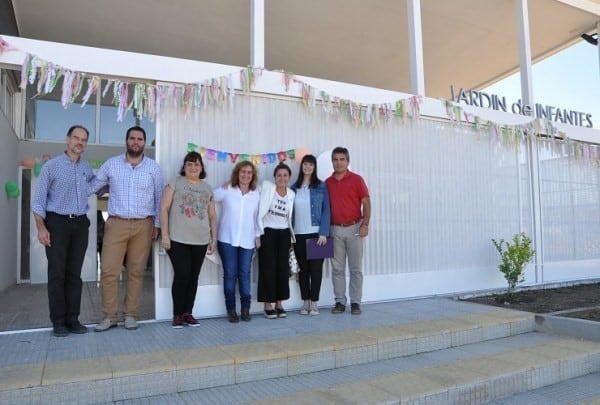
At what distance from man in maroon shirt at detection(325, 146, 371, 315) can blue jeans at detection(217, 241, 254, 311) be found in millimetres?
964

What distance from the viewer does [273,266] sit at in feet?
14.7

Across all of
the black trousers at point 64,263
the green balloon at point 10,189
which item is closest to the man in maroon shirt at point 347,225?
the black trousers at point 64,263

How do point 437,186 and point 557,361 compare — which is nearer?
point 557,361

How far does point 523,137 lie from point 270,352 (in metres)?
5.52

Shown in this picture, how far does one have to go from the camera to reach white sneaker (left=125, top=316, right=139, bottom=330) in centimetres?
395

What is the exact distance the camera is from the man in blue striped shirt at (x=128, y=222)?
3.89 meters

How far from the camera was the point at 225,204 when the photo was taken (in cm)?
443

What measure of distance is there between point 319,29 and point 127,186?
5.31 metres

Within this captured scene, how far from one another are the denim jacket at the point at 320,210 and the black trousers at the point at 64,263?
2.14 metres

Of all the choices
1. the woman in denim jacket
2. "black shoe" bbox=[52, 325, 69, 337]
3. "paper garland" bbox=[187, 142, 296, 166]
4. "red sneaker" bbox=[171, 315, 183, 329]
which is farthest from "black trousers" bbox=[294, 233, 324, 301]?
"black shoe" bbox=[52, 325, 69, 337]

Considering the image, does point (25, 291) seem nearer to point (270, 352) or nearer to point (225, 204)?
point (225, 204)

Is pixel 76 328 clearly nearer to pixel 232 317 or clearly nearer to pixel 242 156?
pixel 232 317

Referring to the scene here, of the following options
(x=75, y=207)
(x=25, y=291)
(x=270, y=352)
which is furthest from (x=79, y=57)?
(x=25, y=291)

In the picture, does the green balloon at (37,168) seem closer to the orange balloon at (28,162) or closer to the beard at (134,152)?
the orange balloon at (28,162)
